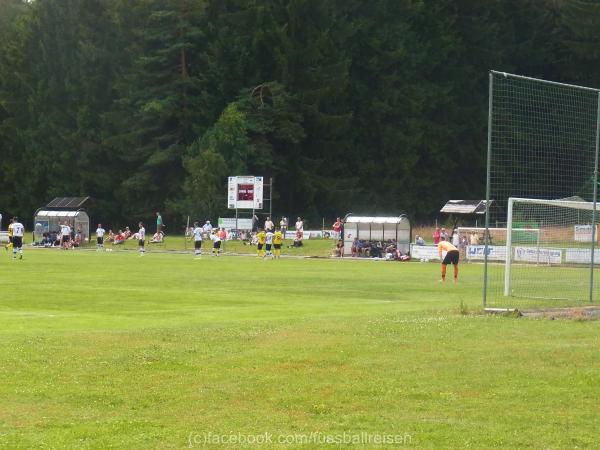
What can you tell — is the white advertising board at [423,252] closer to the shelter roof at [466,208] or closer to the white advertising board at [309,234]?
the shelter roof at [466,208]

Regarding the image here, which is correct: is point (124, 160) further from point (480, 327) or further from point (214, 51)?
point (480, 327)

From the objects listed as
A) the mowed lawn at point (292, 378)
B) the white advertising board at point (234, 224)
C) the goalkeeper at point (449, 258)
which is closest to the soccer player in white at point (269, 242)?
the white advertising board at point (234, 224)

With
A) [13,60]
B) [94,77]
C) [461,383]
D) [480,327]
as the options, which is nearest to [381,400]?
[461,383]

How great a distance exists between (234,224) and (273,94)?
1604cm

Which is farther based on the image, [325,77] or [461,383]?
[325,77]

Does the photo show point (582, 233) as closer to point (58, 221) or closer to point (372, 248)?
point (372, 248)

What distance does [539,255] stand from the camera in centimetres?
3966

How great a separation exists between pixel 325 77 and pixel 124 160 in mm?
17019

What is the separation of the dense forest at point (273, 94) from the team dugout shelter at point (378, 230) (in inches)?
810

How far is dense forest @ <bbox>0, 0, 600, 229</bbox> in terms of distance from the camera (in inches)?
3430

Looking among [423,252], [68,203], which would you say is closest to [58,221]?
[68,203]

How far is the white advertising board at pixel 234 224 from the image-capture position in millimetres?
72188

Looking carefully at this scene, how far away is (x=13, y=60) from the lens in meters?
98.8

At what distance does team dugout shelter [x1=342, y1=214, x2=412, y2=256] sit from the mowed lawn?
36582 millimetres
